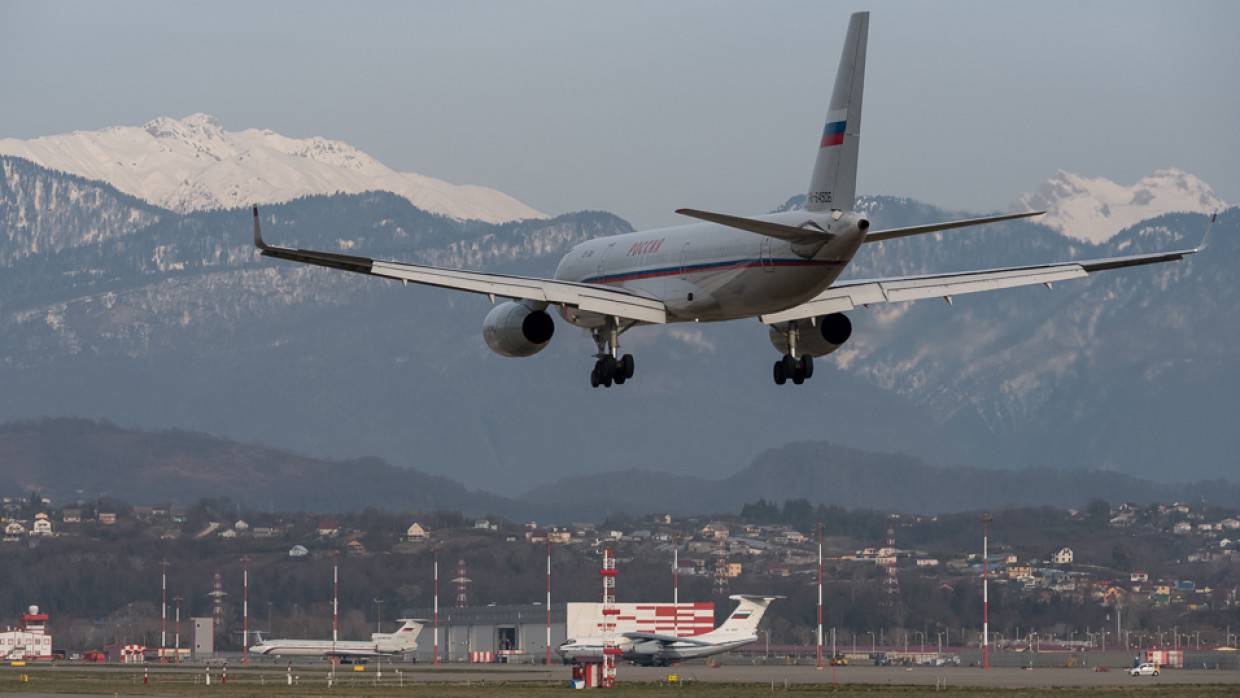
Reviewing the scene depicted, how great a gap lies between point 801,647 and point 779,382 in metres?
130

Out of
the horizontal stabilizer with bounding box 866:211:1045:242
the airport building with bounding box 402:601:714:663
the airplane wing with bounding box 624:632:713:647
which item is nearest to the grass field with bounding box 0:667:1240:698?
the airplane wing with bounding box 624:632:713:647

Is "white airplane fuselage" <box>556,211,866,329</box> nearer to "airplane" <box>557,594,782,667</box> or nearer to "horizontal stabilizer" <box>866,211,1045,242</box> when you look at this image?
"horizontal stabilizer" <box>866,211,1045,242</box>

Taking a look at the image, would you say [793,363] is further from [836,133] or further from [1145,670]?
[1145,670]

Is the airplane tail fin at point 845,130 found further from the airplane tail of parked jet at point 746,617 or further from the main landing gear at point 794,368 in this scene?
the airplane tail of parked jet at point 746,617

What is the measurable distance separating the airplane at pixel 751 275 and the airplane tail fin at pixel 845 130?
0.03m

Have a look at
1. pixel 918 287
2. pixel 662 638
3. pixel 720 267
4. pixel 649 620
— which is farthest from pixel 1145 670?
pixel 720 267

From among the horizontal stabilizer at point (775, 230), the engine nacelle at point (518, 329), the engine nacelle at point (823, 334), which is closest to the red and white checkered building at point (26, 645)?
the engine nacelle at point (518, 329)

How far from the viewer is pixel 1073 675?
134 m

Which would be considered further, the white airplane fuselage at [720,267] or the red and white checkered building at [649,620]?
the red and white checkered building at [649,620]

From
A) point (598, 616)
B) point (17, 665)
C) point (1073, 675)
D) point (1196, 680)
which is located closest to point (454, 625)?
point (598, 616)

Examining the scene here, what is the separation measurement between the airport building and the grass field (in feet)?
126

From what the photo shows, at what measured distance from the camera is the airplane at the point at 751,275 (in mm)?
64750

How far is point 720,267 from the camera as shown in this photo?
68000mm

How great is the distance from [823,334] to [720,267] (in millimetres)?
5759
